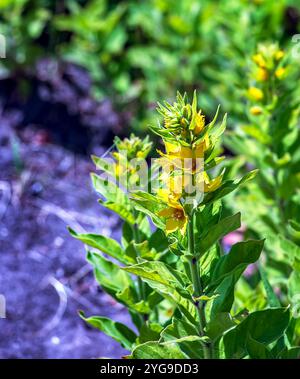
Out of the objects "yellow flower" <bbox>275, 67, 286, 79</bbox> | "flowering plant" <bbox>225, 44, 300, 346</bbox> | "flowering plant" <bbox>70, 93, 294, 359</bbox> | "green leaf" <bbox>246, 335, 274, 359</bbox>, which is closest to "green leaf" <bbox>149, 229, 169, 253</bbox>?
"flowering plant" <bbox>70, 93, 294, 359</bbox>

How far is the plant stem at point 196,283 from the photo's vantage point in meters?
1.55

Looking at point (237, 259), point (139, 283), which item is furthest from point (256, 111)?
point (237, 259)

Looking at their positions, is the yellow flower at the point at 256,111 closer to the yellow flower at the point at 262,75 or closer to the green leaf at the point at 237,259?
the yellow flower at the point at 262,75

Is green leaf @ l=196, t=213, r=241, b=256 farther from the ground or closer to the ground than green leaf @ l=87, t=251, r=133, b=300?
farther from the ground

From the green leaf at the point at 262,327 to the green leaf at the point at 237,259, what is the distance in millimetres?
135

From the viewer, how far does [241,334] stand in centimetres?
169

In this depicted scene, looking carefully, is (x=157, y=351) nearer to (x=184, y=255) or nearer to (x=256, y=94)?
(x=184, y=255)

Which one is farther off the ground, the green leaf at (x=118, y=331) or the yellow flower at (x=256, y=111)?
the yellow flower at (x=256, y=111)

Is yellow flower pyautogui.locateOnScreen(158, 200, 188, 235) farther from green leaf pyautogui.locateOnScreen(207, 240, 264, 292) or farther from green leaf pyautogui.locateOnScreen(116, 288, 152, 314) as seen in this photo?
green leaf pyautogui.locateOnScreen(116, 288, 152, 314)

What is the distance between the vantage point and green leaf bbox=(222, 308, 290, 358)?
1.67 m

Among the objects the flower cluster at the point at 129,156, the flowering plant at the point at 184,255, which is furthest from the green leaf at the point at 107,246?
the flower cluster at the point at 129,156

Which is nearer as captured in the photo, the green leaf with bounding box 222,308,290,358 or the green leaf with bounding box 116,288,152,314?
the green leaf with bounding box 222,308,290,358

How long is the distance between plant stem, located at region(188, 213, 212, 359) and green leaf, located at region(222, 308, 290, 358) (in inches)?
2.5

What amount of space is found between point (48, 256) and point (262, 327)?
156 cm
